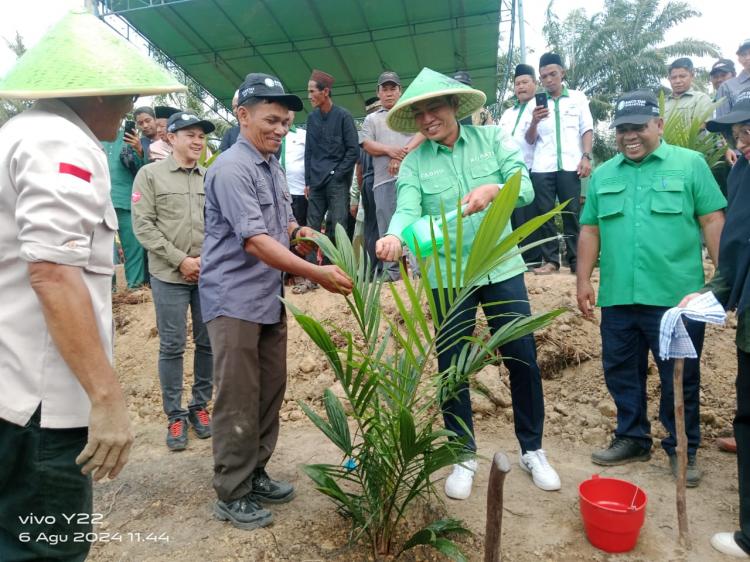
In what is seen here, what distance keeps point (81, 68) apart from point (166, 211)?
95.3 inches

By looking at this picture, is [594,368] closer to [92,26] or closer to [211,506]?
[211,506]

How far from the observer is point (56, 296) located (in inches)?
52.9

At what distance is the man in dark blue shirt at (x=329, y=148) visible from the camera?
17.6 ft

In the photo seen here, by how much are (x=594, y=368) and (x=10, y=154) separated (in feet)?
14.2

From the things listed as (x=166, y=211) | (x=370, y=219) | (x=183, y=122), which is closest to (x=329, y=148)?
(x=370, y=219)

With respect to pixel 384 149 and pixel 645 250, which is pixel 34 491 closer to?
pixel 645 250

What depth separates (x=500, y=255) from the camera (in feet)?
7.06

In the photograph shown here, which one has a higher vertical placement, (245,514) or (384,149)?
(384,149)

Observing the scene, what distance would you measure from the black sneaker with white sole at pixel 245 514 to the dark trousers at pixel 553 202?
12.3ft

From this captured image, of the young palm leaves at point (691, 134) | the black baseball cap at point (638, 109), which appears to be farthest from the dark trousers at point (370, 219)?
the black baseball cap at point (638, 109)

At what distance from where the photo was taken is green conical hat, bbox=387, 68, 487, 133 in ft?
8.85

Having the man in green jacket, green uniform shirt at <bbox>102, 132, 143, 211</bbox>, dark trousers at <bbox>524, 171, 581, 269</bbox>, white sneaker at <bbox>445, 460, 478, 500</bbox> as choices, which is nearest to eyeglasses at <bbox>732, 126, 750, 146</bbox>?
white sneaker at <bbox>445, 460, 478, 500</bbox>

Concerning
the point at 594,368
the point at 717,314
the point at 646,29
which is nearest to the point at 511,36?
the point at 594,368

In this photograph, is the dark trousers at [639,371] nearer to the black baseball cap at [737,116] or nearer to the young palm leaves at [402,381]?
the black baseball cap at [737,116]
